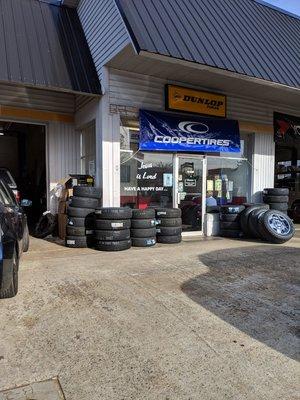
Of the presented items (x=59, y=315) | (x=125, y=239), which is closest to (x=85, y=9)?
(x=125, y=239)

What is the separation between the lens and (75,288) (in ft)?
17.4

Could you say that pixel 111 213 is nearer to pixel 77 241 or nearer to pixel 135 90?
pixel 77 241

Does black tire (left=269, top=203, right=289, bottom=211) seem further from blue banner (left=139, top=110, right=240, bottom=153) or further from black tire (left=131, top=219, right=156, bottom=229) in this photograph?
black tire (left=131, top=219, right=156, bottom=229)

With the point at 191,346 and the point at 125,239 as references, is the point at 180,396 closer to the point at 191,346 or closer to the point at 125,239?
the point at 191,346

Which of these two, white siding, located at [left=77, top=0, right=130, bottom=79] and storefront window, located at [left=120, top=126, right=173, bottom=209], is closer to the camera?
white siding, located at [left=77, top=0, right=130, bottom=79]

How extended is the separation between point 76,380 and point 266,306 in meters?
2.64

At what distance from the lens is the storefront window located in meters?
9.27

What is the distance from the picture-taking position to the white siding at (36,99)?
382 inches

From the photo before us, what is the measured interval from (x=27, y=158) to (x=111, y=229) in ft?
36.5

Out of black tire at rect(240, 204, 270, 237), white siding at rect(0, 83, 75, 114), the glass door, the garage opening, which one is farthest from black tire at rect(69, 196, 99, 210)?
the garage opening

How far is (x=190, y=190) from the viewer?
1021 centimetres

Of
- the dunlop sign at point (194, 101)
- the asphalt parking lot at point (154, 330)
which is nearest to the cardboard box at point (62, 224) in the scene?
the asphalt parking lot at point (154, 330)

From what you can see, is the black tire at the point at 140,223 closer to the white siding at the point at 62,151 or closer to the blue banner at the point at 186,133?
the blue banner at the point at 186,133

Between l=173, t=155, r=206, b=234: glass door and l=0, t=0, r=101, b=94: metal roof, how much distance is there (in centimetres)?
297
